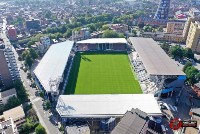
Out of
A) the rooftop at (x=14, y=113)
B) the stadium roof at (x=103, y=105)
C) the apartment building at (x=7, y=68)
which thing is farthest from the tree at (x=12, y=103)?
the stadium roof at (x=103, y=105)

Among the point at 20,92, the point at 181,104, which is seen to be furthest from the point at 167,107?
the point at 20,92

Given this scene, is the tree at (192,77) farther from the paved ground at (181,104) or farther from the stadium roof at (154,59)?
the stadium roof at (154,59)

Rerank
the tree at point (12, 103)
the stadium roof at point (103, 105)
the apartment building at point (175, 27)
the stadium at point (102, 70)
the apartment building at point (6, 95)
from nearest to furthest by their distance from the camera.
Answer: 1. the stadium roof at point (103, 105)
2. the tree at point (12, 103)
3. the apartment building at point (6, 95)
4. the stadium at point (102, 70)
5. the apartment building at point (175, 27)

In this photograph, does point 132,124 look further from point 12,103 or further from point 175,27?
point 175,27

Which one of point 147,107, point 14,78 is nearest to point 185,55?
point 147,107

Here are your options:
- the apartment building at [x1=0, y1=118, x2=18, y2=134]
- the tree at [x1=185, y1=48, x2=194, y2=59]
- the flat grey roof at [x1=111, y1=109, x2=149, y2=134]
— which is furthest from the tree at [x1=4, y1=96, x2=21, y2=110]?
Answer: the tree at [x1=185, y1=48, x2=194, y2=59]
